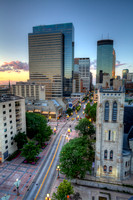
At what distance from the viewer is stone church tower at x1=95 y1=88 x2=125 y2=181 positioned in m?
33.4

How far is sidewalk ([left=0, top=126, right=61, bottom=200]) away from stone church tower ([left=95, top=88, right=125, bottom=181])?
21.1 m

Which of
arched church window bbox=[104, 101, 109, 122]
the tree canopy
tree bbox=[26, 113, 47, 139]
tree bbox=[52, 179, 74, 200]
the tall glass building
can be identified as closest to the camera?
tree bbox=[52, 179, 74, 200]

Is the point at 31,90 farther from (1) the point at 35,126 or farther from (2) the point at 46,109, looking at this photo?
(1) the point at 35,126

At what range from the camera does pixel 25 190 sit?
3412 centimetres

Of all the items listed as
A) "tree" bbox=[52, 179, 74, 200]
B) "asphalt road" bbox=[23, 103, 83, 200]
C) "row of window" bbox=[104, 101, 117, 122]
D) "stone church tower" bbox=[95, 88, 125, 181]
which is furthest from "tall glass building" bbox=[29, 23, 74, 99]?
"tree" bbox=[52, 179, 74, 200]

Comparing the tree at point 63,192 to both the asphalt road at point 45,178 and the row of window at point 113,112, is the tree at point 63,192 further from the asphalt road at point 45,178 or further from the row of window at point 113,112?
the row of window at point 113,112

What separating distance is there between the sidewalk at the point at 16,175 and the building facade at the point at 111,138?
21077mm

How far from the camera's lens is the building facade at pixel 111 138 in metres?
33.4

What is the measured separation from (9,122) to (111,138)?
40395 mm

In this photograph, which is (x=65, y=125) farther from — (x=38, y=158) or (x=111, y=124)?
(x=111, y=124)

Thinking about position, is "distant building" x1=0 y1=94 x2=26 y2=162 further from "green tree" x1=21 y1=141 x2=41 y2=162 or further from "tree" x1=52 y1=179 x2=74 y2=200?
"tree" x1=52 y1=179 x2=74 y2=200

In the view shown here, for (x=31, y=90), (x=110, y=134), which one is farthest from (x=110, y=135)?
(x=31, y=90)

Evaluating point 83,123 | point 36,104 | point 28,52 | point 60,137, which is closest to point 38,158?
point 60,137

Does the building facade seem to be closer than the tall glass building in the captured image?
Yes
